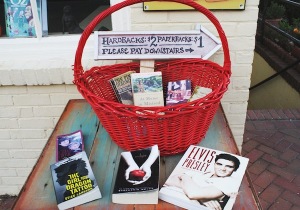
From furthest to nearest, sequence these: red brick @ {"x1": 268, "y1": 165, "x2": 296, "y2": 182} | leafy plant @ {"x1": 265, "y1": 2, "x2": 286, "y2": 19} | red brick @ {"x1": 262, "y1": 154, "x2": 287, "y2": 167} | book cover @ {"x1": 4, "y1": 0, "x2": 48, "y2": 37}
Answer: leafy plant @ {"x1": 265, "y1": 2, "x2": 286, "y2": 19} < red brick @ {"x1": 262, "y1": 154, "x2": 287, "y2": 167} < red brick @ {"x1": 268, "y1": 165, "x2": 296, "y2": 182} < book cover @ {"x1": 4, "y1": 0, "x2": 48, "y2": 37}

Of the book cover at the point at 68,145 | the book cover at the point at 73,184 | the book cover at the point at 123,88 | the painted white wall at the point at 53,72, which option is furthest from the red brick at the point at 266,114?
the book cover at the point at 73,184

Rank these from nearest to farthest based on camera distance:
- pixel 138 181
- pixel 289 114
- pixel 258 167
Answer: pixel 138 181 → pixel 258 167 → pixel 289 114

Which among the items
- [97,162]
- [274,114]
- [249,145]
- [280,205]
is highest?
[97,162]

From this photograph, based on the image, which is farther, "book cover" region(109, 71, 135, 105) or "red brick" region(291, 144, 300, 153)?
"red brick" region(291, 144, 300, 153)

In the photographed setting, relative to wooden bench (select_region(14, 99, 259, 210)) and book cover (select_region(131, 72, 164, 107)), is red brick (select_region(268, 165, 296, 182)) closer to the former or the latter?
wooden bench (select_region(14, 99, 259, 210))

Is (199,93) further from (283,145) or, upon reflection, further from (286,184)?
(283,145)

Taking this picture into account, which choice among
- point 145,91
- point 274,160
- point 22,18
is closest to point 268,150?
point 274,160

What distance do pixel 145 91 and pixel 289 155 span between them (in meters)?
1.73

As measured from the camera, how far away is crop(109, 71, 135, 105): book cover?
1.30 metres

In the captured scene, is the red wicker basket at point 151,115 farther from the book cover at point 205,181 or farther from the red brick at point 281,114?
the red brick at point 281,114

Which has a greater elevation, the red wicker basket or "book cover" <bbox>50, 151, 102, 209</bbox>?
the red wicker basket

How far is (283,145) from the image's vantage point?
2.62 metres

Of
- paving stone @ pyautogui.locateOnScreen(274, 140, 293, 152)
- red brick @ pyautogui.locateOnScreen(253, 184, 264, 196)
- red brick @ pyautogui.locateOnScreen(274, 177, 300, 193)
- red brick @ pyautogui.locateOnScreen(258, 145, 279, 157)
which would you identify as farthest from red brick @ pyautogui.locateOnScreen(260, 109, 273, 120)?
red brick @ pyautogui.locateOnScreen(253, 184, 264, 196)

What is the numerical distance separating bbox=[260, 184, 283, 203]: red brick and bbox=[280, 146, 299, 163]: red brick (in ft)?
1.16
